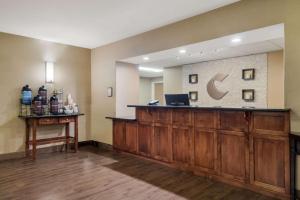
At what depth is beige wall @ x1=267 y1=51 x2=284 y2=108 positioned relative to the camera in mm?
5102

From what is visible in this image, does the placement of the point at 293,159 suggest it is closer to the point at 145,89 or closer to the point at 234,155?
the point at 234,155

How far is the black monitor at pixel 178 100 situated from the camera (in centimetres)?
386

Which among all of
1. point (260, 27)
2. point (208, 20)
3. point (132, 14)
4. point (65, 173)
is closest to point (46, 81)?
point (65, 173)

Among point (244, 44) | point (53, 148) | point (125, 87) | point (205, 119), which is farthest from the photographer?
point (125, 87)

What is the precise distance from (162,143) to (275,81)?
3275 millimetres

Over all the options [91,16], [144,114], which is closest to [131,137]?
[144,114]

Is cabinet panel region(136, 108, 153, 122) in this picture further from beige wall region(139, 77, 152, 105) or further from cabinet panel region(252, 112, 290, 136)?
beige wall region(139, 77, 152, 105)

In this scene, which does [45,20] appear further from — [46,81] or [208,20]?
[208,20]

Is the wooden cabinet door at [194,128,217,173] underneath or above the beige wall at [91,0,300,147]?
underneath

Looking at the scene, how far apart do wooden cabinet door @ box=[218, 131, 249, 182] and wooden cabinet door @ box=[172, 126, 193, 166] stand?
0.53 m

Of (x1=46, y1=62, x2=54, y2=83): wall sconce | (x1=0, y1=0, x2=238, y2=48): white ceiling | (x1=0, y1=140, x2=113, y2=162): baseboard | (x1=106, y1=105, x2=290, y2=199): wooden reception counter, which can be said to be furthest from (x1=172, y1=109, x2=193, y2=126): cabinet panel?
(x1=46, y1=62, x2=54, y2=83): wall sconce

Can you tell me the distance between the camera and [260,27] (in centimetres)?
281

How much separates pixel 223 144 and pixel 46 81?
158 inches

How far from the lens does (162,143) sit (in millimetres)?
3994
